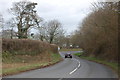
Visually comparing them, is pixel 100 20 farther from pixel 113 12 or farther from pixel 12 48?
pixel 12 48

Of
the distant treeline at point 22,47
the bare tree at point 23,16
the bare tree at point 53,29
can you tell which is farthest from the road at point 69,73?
the bare tree at point 53,29

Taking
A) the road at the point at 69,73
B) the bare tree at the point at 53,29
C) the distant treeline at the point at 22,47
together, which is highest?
the bare tree at the point at 53,29

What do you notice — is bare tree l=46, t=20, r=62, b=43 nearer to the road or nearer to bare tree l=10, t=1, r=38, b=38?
bare tree l=10, t=1, r=38, b=38

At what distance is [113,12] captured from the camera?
25.2 metres

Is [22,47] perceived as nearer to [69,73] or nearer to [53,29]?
[69,73]

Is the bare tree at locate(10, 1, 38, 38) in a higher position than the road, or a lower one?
higher

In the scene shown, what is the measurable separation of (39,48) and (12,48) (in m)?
6.72

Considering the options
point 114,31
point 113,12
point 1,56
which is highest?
point 113,12

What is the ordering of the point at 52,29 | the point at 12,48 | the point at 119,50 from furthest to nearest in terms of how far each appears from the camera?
Result: 1. the point at 52,29
2. the point at 12,48
3. the point at 119,50

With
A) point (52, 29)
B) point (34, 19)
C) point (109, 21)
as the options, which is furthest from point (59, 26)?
point (109, 21)

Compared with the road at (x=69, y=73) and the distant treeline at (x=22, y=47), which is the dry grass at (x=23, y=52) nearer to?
the distant treeline at (x=22, y=47)

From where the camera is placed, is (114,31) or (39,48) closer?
(114,31)

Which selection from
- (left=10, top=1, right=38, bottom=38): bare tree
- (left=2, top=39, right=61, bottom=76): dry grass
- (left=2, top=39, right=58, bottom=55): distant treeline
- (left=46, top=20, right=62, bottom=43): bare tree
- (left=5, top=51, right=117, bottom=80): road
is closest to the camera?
(left=5, top=51, right=117, bottom=80): road

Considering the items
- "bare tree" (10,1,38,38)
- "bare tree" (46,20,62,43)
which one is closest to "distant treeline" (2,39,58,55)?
"bare tree" (10,1,38,38)
